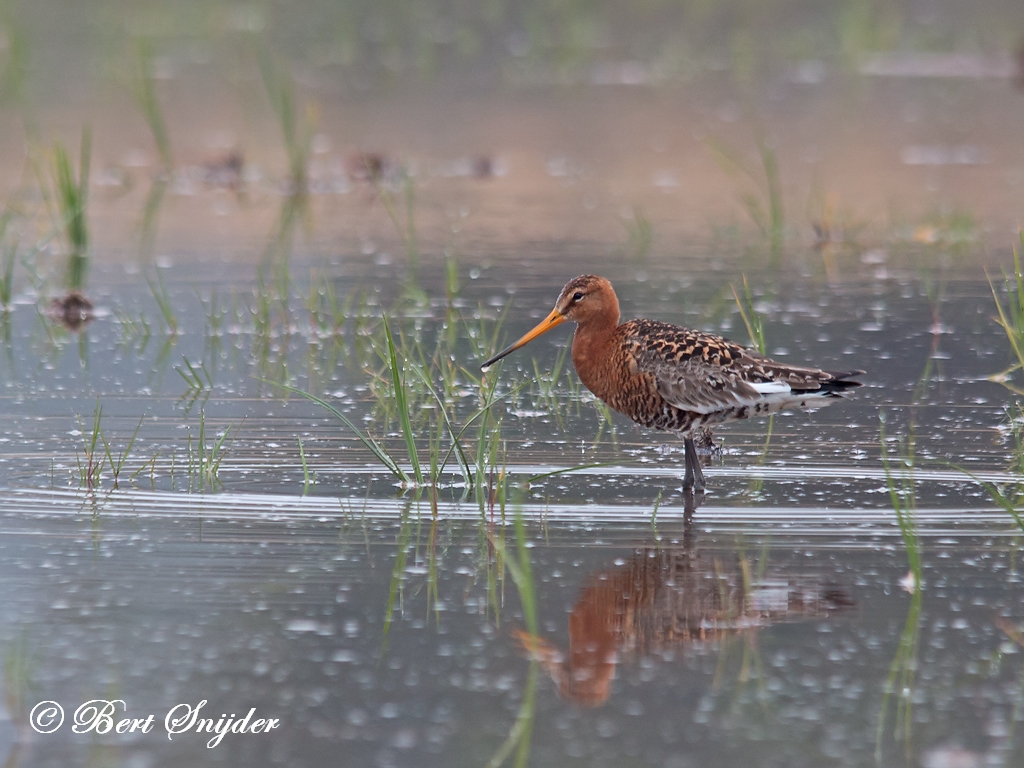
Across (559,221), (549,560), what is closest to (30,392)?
(549,560)

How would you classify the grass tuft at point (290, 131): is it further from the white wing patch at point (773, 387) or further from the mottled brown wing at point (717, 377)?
the white wing patch at point (773, 387)

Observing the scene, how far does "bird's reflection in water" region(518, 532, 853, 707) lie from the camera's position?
174 inches

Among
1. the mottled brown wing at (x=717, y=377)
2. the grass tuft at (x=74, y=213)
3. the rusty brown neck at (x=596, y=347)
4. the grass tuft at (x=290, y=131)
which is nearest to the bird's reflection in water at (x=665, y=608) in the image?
the mottled brown wing at (x=717, y=377)

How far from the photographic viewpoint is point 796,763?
3.88 metres

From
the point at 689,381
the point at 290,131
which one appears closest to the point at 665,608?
the point at 689,381

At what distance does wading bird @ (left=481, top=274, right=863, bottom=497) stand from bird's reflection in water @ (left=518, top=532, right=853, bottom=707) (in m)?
0.84

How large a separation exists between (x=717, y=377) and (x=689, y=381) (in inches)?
4.2

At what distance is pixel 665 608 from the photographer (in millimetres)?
4844

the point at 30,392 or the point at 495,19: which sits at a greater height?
the point at 495,19

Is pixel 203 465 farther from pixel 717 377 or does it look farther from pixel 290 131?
pixel 290 131

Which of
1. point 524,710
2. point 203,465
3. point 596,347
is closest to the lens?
point 524,710

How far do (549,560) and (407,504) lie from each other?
0.77 meters

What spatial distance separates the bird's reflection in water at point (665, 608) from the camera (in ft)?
14.5

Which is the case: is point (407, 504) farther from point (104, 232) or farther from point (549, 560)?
point (104, 232)
